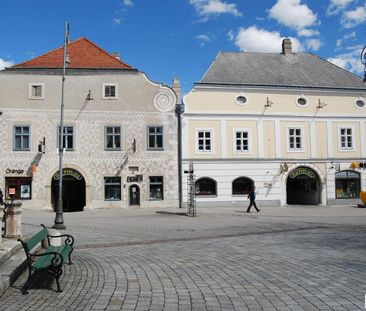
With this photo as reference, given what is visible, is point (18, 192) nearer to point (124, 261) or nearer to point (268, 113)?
point (268, 113)

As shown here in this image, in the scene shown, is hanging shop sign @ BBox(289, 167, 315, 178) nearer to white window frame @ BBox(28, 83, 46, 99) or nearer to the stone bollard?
white window frame @ BBox(28, 83, 46, 99)

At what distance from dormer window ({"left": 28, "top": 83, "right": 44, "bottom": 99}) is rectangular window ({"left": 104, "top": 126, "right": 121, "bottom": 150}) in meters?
5.22

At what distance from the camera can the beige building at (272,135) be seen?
31.5 metres

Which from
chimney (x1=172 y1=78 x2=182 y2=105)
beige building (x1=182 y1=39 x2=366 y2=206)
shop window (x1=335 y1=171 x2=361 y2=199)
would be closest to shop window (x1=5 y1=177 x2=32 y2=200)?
beige building (x1=182 y1=39 x2=366 y2=206)

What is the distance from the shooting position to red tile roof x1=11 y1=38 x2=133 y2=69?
3048 cm

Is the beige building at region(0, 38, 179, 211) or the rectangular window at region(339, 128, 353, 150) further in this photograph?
the rectangular window at region(339, 128, 353, 150)

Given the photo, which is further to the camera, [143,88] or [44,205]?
[143,88]

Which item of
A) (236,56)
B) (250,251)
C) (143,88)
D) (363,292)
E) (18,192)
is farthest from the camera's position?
(236,56)

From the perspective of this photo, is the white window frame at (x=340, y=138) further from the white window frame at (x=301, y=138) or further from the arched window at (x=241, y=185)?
the arched window at (x=241, y=185)

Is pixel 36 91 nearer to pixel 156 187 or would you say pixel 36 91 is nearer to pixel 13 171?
pixel 13 171

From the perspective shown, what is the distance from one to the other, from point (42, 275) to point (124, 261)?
2.10 metres

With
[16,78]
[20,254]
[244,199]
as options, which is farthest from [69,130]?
[20,254]

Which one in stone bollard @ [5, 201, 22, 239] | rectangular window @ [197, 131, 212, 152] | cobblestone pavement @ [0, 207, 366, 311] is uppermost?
rectangular window @ [197, 131, 212, 152]

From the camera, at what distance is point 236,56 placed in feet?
119
